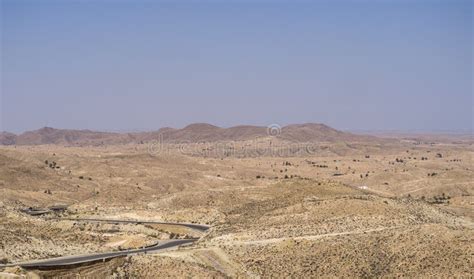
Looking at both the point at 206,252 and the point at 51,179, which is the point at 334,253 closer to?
the point at 206,252

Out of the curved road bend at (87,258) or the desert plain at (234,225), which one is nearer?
the desert plain at (234,225)

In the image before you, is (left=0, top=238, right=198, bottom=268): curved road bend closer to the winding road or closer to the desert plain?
the winding road

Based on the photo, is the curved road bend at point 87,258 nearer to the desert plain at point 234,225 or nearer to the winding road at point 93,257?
the winding road at point 93,257

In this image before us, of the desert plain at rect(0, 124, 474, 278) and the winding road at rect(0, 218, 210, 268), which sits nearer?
the desert plain at rect(0, 124, 474, 278)

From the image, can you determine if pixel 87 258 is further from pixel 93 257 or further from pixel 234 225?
pixel 234 225

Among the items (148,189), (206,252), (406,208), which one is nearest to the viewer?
(206,252)

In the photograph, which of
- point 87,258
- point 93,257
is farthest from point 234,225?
point 87,258

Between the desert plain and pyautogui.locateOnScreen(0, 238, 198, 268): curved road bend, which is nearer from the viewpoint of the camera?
the desert plain

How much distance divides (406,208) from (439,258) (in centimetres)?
2122

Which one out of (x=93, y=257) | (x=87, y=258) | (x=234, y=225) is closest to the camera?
(x=87, y=258)

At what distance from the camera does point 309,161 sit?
195625 mm

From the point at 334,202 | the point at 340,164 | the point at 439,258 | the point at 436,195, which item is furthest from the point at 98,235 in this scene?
the point at 340,164

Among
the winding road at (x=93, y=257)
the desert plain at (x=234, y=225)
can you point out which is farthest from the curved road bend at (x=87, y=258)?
the desert plain at (x=234, y=225)

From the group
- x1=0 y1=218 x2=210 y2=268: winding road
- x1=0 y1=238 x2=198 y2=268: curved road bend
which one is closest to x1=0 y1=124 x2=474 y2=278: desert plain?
x1=0 y1=218 x2=210 y2=268: winding road
